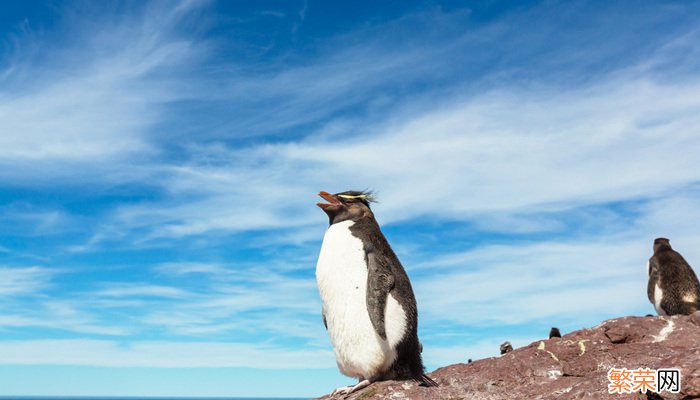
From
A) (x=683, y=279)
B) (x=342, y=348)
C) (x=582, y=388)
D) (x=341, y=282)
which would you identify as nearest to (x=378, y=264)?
(x=341, y=282)

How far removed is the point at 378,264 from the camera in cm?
862

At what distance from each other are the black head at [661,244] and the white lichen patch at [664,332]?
559 cm

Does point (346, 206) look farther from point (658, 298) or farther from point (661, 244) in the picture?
point (661, 244)

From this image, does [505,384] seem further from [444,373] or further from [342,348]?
[342,348]

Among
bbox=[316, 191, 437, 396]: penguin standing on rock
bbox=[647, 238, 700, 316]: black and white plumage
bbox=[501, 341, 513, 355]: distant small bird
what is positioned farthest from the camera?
bbox=[647, 238, 700, 316]: black and white plumage

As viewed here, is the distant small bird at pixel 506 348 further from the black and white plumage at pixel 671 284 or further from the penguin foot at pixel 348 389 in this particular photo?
the black and white plumage at pixel 671 284

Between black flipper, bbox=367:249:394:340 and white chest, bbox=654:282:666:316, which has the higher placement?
white chest, bbox=654:282:666:316

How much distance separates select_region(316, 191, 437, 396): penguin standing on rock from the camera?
Result: 27.6 feet

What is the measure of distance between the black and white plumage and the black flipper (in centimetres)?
976

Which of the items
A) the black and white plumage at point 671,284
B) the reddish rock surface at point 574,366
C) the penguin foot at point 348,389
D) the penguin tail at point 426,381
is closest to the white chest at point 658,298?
the black and white plumage at point 671,284

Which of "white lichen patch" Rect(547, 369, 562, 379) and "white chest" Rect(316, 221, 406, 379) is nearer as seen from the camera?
"white chest" Rect(316, 221, 406, 379)

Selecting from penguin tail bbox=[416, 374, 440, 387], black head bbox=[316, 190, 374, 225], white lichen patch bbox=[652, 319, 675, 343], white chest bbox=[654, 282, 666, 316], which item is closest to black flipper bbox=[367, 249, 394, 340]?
penguin tail bbox=[416, 374, 440, 387]

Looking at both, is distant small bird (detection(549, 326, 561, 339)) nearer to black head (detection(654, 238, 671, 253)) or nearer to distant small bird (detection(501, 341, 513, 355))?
distant small bird (detection(501, 341, 513, 355))

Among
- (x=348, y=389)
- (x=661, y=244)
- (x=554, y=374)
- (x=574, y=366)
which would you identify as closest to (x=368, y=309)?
(x=348, y=389)
